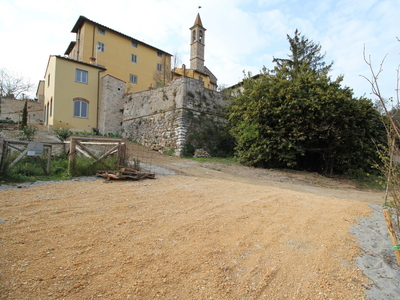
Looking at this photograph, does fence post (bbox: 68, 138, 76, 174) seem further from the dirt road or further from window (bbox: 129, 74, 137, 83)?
window (bbox: 129, 74, 137, 83)

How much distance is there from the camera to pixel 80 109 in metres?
19.6

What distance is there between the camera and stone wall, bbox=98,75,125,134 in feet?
64.6

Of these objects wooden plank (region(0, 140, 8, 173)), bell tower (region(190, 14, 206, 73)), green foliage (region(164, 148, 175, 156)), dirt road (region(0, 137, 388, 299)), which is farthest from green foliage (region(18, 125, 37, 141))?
bell tower (region(190, 14, 206, 73))

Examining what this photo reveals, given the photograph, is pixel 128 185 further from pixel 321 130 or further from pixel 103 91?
pixel 103 91

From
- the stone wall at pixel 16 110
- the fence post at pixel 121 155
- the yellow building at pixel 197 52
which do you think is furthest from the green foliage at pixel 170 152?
the yellow building at pixel 197 52

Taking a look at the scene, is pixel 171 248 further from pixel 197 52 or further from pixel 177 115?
pixel 197 52

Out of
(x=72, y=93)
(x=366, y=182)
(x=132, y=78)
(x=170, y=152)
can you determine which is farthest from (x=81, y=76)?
(x=366, y=182)

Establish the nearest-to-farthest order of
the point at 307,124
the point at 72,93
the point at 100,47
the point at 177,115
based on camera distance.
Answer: the point at 307,124 < the point at 177,115 < the point at 72,93 < the point at 100,47

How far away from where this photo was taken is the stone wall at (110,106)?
1970cm

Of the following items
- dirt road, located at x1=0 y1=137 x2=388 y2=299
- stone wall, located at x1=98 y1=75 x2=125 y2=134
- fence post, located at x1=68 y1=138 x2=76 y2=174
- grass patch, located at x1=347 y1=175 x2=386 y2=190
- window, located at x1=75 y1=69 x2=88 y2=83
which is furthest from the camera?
stone wall, located at x1=98 y1=75 x2=125 y2=134

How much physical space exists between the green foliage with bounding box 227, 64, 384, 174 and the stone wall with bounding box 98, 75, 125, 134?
38.4 feet

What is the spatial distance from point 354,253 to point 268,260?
3.97 feet

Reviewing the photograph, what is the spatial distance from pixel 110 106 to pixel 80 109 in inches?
96.8

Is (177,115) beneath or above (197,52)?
beneath
